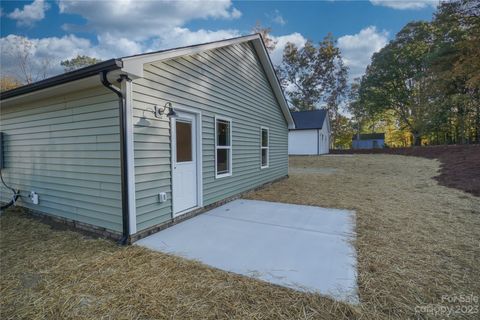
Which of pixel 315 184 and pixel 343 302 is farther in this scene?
pixel 315 184

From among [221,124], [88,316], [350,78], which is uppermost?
[350,78]

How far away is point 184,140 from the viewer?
4531 millimetres

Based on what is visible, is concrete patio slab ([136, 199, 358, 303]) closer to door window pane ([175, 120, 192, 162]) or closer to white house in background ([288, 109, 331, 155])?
door window pane ([175, 120, 192, 162])

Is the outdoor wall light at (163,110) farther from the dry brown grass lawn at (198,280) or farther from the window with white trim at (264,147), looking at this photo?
the window with white trim at (264,147)

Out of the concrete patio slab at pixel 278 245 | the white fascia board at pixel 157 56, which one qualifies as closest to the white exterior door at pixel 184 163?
the concrete patio slab at pixel 278 245

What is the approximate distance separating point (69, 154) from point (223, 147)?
301 centimetres

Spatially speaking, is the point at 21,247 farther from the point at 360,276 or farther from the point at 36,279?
the point at 360,276

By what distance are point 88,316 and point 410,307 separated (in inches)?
107

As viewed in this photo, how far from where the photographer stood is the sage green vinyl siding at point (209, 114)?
3.60 meters

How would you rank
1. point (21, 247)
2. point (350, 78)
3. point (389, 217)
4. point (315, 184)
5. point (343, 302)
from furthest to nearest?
point (350, 78) < point (315, 184) < point (389, 217) < point (21, 247) < point (343, 302)

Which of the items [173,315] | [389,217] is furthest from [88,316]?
[389,217]

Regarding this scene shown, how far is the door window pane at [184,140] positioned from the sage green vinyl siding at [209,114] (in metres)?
0.34

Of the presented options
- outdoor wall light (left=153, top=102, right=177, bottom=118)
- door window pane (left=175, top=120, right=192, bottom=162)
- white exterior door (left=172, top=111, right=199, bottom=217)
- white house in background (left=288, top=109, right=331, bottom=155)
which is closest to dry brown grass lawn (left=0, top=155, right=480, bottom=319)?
white exterior door (left=172, top=111, right=199, bottom=217)

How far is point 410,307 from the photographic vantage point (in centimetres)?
201
